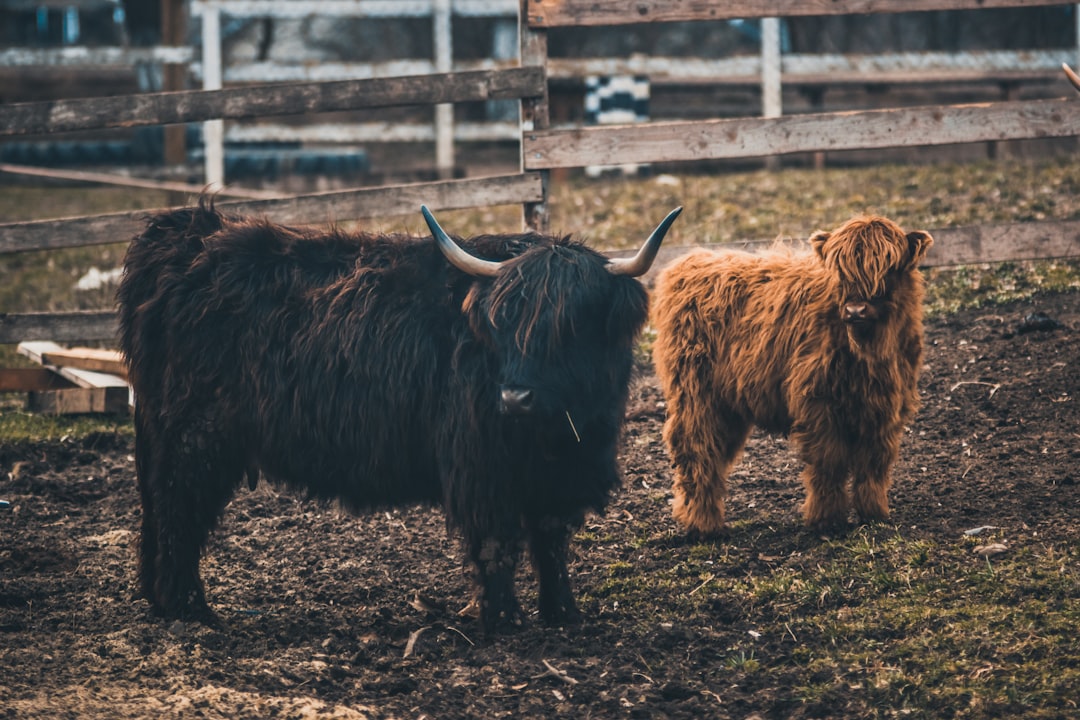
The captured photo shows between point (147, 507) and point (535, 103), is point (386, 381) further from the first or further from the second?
point (535, 103)

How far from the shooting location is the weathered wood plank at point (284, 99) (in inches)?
289

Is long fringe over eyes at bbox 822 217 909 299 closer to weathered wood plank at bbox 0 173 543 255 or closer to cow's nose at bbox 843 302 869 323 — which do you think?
cow's nose at bbox 843 302 869 323

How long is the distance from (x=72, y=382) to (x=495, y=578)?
4.45m

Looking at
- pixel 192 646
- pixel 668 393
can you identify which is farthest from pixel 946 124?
pixel 192 646

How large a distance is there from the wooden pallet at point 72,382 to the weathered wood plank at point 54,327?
233mm

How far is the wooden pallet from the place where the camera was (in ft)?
24.9

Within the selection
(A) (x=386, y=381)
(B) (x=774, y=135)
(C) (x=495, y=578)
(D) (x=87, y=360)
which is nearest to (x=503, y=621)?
(C) (x=495, y=578)

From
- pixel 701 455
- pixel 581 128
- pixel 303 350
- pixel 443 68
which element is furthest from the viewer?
pixel 443 68

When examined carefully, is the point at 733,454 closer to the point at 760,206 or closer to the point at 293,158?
the point at 760,206

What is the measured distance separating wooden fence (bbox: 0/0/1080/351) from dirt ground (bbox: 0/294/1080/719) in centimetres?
108

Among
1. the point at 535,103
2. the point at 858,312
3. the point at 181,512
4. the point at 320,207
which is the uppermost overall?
the point at 535,103

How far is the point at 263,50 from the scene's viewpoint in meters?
21.3

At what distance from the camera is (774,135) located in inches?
287

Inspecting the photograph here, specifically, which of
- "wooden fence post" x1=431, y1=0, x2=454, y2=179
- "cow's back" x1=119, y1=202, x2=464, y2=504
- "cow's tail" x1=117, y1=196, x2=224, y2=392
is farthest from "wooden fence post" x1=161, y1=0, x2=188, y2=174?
"cow's back" x1=119, y1=202, x2=464, y2=504
